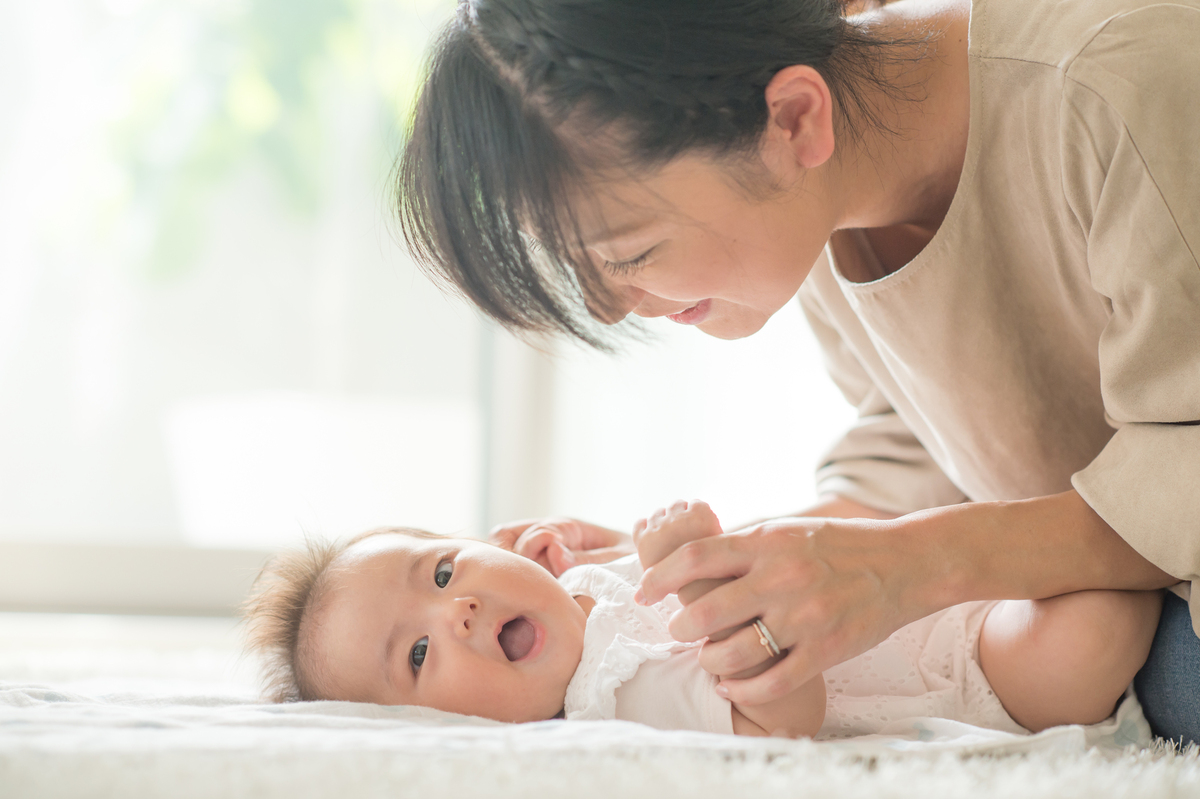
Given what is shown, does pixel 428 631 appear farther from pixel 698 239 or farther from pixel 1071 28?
pixel 1071 28

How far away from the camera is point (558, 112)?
0.75 meters

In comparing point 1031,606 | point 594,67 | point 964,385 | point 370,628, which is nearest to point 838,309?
point 964,385

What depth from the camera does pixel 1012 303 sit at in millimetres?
974

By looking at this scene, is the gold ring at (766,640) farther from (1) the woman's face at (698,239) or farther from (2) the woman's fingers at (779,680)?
(1) the woman's face at (698,239)

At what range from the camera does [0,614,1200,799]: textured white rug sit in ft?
1.75

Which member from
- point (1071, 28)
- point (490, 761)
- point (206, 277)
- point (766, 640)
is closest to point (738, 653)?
point (766, 640)

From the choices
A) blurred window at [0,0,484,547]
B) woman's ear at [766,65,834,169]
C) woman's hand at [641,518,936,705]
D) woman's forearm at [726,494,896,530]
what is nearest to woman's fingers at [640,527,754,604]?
woman's hand at [641,518,936,705]

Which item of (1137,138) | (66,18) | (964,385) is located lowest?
(964,385)

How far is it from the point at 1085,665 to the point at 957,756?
0.73ft

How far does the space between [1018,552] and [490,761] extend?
19.3 inches

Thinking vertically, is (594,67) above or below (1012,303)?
above

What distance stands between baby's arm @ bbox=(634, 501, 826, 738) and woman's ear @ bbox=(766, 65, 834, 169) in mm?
323

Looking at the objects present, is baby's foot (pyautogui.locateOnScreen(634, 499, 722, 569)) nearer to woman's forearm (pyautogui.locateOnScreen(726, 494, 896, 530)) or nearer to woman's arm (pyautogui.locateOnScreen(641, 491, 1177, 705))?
woman's arm (pyautogui.locateOnScreen(641, 491, 1177, 705))

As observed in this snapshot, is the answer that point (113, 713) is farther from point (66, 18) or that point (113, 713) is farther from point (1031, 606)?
point (66, 18)
